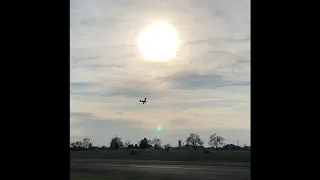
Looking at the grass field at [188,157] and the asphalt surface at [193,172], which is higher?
the asphalt surface at [193,172]

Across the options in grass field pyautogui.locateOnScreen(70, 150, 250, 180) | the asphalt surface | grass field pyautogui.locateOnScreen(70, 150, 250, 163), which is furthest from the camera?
grass field pyautogui.locateOnScreen(70, 150, 250, 163)

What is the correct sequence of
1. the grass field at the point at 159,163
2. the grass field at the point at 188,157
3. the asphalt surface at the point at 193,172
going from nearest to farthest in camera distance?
the asphalt surface at the point at 193,172 → the grass field at the point at 159,163 → the grass field at the point at 188,157

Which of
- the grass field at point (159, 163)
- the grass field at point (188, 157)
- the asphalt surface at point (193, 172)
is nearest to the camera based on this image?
the asphalt surface at point (193, 172)

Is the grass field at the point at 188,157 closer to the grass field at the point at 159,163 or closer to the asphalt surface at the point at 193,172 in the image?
the grass field at the point at 159,163

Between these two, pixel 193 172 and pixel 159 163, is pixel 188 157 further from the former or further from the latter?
pixel 193 172

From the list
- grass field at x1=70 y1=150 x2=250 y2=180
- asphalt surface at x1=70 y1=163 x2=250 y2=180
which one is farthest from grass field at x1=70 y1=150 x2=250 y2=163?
asphalt surface at x1=70 y1=163 x2=250 y2=180

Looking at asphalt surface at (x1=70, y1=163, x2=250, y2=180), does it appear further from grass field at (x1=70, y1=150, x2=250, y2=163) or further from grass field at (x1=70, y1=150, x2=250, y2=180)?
grass field at (x1=70, y1=150, x2=250, y2=163)

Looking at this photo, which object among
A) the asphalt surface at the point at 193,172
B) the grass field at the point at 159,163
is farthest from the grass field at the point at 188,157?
the asphalt surface at the point at 193,172
